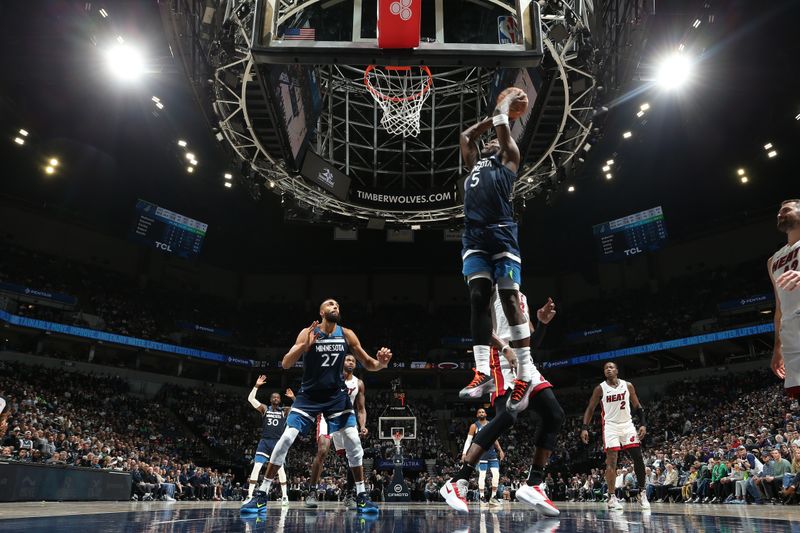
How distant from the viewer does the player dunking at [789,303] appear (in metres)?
3.71

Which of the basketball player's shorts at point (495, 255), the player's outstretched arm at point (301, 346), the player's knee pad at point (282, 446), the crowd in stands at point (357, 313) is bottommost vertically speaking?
the player's knee pad at point (282, 446)

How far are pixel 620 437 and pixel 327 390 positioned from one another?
5293 mm

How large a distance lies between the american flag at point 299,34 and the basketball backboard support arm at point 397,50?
0.11 m

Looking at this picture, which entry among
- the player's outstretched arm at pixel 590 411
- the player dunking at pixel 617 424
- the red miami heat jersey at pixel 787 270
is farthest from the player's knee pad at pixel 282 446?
the player dunking at pixel 617 424

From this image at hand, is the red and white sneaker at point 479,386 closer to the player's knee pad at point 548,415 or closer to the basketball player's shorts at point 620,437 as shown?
the player's knee pad at point 548,415

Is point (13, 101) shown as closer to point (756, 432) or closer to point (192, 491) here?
point (192, 491)

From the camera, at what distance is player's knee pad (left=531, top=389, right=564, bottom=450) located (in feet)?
15.8

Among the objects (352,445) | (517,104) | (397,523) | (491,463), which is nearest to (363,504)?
(352,445)

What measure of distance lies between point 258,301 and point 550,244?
20678 mm

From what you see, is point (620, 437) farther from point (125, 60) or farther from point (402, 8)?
point (125, 60)

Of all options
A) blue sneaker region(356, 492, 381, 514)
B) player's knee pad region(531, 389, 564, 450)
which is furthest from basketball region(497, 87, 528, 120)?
blue sneaker region(356, 492, 381, 514)

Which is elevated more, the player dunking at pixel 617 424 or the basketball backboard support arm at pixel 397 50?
the basketball backboard support arm at pixel 397 50

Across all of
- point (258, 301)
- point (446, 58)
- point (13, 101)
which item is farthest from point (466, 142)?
point (258, 301)

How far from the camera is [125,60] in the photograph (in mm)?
15867
